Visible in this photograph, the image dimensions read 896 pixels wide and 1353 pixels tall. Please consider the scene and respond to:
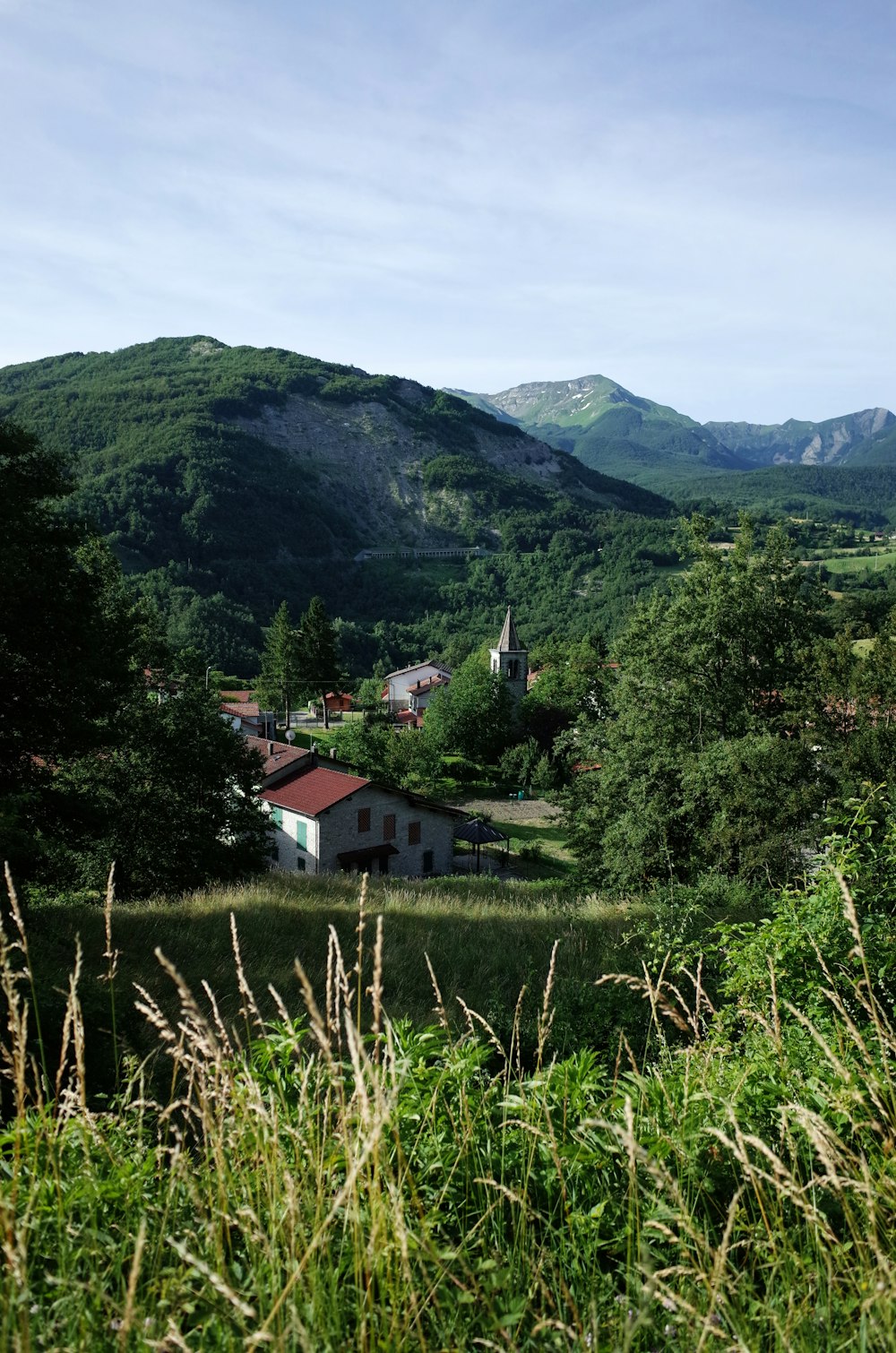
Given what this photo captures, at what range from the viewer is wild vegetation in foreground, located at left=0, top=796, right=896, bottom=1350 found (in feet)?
6.57

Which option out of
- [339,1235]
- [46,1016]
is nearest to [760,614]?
[46,1016]

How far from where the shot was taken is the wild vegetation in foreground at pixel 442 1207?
6.57ft

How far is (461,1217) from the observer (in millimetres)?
2703

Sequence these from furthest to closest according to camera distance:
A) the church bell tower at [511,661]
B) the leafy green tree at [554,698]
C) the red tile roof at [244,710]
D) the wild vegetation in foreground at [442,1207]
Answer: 1. the church bell tower at [511,661]
2. the leafy green tree at [554,698]
3. the red tile roof at [244,710]
4. the wild vegetation in foreground at [442,1207]

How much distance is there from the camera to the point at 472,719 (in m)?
60.2

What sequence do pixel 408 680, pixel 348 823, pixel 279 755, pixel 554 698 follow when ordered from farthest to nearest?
pixel 408 680 → pixel 554 698 → pixel 279 755 → pixel 348 823

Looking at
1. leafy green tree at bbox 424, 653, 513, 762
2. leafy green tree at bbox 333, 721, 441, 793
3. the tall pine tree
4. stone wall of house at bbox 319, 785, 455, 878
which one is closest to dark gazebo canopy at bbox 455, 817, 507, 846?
stone wall of house at bbox 319, 785, 455, 878

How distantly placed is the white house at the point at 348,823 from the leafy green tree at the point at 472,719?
2307cm

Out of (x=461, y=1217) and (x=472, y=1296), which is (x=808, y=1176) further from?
(x=472, y=1296)

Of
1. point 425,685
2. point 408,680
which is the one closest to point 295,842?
point 425,685

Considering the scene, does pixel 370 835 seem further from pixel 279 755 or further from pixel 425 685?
pixel 425 685

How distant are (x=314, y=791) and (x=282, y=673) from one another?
35175 mm

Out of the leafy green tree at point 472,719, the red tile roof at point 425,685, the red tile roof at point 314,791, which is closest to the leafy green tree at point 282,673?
the leafy green tree at point 472,719

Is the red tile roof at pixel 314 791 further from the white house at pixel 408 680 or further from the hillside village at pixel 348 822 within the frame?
the white house at pixel 408 680
